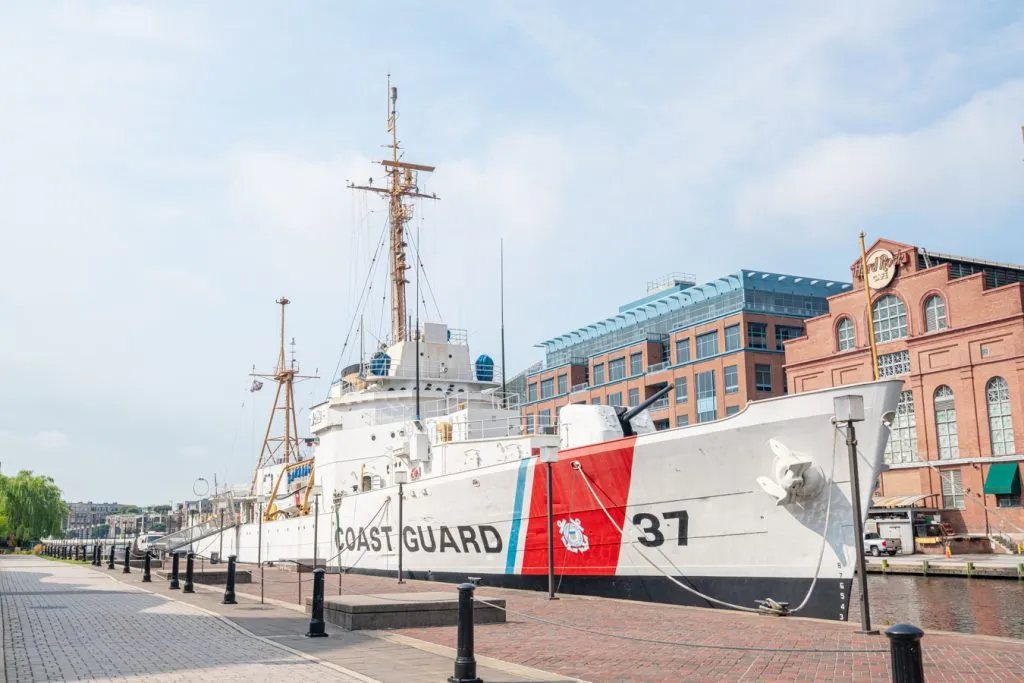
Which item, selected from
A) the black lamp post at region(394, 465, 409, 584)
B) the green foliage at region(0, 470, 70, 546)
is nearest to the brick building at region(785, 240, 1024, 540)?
the black lamp post at region(394, 465, 409, 584)

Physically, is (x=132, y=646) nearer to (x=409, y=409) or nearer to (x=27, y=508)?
(x=409, y=409)

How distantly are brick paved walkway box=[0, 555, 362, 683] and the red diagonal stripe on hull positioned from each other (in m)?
6.14

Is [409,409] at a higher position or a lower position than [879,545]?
higher

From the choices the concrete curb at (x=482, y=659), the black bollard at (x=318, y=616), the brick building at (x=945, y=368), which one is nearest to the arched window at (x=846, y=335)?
the brick building at (x=945, y=368)

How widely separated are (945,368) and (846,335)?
6.75 meters

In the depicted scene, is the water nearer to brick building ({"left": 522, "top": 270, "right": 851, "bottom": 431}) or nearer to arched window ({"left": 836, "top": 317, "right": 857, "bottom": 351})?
arched window ({"left": 836, "top": 317, "right": 857, "bottom": 351})

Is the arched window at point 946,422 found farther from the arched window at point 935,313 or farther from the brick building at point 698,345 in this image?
the brick building at point 698,345

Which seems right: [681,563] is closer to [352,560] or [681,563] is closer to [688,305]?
[352,560]

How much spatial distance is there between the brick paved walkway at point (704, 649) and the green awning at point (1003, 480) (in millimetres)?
30558

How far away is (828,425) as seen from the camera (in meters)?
12.3

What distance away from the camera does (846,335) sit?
A: 47.6 metres

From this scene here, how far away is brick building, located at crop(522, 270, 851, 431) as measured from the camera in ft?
185

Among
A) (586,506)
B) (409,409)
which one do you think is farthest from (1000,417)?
(586,506)

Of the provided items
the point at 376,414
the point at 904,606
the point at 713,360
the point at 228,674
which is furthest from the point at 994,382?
the point at 228,674
